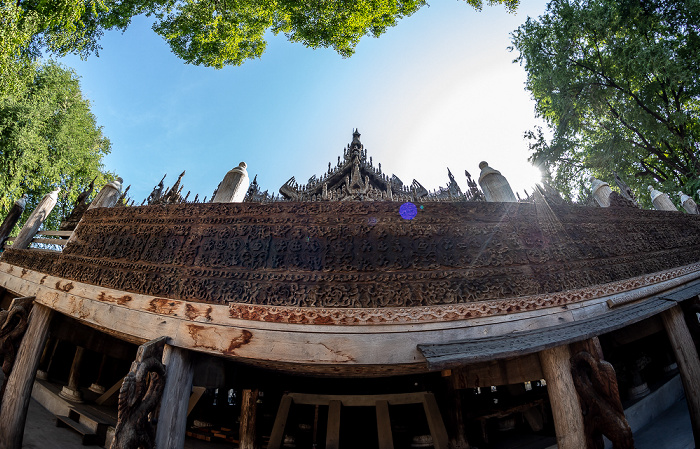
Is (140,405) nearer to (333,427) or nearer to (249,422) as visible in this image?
(249,422)

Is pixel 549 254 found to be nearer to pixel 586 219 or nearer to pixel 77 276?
pixel 586 219

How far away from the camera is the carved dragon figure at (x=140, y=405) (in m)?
2.13

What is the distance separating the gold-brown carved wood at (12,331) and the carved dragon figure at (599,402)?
24.1 feet

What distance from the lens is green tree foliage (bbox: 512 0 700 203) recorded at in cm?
962

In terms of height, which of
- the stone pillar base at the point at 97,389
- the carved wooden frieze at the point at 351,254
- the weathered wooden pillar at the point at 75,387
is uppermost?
the carved wooden frieze at the point at 351,254

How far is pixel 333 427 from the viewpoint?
4.14m

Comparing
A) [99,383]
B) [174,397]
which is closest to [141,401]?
[174,397]

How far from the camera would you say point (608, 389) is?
2.42 meters

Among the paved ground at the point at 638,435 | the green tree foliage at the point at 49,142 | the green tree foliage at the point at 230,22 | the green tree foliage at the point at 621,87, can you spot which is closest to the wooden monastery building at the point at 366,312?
the paved ground at the point at 638,435

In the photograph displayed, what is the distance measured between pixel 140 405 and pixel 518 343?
3494mm

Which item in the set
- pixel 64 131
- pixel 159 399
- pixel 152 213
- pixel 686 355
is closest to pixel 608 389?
pixel 686 355

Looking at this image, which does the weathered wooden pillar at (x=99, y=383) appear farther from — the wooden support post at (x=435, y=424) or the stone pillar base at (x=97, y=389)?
the wooden support post at (x=435, y=424)

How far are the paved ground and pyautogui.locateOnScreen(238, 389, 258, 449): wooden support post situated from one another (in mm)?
743

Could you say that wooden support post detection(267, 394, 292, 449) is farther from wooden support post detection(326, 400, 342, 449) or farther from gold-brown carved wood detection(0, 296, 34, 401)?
gold-brown carved wood detection(0, 296, 34, 401)
